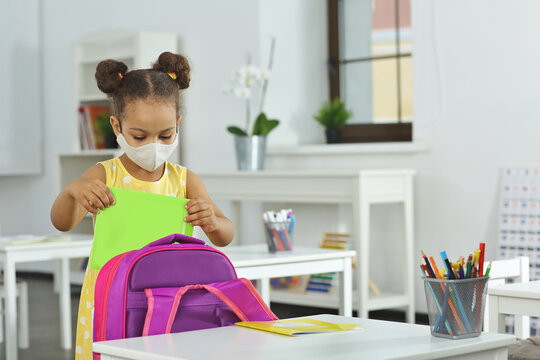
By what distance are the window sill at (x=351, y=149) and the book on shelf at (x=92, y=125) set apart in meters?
1.48

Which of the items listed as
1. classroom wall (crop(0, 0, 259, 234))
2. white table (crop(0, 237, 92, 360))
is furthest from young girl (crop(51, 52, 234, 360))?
classroom wall (crop(0, 0, 259, 234))

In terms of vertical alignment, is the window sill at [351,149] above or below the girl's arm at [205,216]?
above

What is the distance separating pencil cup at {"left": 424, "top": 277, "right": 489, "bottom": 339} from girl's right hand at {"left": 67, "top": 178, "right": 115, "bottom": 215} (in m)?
0.68

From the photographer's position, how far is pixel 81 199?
1731mm

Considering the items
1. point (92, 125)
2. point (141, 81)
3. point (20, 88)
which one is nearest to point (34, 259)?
point (141, 81)

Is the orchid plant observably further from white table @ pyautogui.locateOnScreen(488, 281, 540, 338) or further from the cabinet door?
white table @ pyautogui.locateOnScreen(488, 281, 540, 338)

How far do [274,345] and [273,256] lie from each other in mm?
1586

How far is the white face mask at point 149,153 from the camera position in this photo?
1.84m

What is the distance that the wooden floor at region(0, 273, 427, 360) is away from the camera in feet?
13.3

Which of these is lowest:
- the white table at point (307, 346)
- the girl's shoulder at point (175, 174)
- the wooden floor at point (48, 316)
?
the wooden floor at point (48, 316)

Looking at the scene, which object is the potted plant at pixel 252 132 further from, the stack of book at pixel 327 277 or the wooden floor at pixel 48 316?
the wooden floor at pixel 48 316

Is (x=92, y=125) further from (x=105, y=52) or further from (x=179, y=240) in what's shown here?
(x=179, y=240)

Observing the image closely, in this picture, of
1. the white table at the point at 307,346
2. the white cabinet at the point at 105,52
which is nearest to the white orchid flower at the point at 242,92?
the white cabinet at the point at 105,52

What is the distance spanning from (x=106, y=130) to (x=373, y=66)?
1.92 metres
